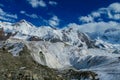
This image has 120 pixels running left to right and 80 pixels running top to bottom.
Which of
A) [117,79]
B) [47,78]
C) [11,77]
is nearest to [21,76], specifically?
[11,77]

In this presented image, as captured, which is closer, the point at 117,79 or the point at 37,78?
the point at 37,78

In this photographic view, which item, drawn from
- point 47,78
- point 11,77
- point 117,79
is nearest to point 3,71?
point 11,77

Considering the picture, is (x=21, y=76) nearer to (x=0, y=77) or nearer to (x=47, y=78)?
(x=0, y=77)

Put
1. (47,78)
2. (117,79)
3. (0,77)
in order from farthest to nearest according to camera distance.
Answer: (117,79), (47,78), (0,77)

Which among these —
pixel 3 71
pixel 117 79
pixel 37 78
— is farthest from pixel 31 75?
pixel 117 79

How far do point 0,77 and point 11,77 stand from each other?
9.15 ft

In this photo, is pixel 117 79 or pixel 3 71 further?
pixel 117 79

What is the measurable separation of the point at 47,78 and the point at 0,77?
18763 millimetres

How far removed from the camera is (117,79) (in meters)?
199

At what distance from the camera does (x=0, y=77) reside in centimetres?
6931

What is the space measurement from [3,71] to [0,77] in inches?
234

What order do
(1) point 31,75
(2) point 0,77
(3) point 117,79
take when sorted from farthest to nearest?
(3) point 117,79 < (1) point 31,75 < (2) point 0,77

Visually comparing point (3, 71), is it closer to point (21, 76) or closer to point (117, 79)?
point (21, 76)

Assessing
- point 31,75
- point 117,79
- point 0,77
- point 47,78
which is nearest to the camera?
point 0,77
